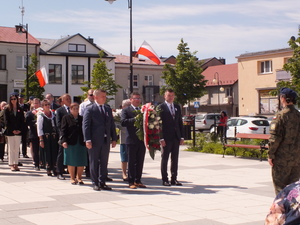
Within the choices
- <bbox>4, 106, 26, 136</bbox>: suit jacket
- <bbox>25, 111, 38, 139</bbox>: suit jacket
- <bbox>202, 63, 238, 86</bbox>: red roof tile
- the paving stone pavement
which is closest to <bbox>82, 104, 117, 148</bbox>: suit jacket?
the paving stone pavement

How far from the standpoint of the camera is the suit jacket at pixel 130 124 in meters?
11.0

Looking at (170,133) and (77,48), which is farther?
(77,48)

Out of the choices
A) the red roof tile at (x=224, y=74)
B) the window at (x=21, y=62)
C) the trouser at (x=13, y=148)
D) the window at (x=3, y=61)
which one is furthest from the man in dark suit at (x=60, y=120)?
the red roof tile at (x=224, y=74)

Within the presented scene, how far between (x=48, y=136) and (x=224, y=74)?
6054cm

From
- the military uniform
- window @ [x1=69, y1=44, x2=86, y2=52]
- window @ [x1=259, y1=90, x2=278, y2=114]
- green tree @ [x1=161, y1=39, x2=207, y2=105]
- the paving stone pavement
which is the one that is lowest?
the paving stone pavement

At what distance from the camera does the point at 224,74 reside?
71875 millimetres

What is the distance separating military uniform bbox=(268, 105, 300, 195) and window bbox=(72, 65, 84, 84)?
55.6m

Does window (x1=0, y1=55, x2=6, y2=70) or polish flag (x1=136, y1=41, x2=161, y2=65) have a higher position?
window (x1=0, y1=55, x2=6, y2=70)

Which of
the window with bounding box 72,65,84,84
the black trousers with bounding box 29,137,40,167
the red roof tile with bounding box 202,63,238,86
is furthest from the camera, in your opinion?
the red roof tile with bounding box 202,63,238,86

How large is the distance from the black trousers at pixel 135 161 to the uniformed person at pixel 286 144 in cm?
395

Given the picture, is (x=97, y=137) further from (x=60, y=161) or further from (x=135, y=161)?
(x=60, y=161)

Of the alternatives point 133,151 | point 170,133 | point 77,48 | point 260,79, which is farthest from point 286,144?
point 77,48

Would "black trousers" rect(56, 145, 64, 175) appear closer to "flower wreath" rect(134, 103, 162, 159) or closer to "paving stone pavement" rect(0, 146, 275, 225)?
"paving stone pavement" rect(0, 146, 275, 225)

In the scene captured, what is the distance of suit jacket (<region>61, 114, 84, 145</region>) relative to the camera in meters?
11.4
